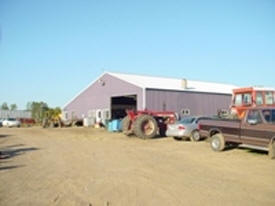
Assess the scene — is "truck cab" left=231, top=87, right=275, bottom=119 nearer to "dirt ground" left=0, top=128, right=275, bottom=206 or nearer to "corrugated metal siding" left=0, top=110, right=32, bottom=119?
"dirt ground" left=0, top=128, right=275, bottom=206

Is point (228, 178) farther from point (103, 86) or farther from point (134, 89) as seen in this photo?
point (103, 86)

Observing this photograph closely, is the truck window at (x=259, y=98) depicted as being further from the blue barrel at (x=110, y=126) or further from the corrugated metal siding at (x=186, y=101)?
the blue barrel at (x=110, y=126)

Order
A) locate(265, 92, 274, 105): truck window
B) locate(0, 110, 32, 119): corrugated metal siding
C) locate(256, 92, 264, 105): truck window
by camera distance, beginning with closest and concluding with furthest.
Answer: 1. locate(256, 92, 264, 105): truck window
2. locate(265, 92, 274, 105): truck window
3. locate(0, 110, 32, 119): corrugated metal siding

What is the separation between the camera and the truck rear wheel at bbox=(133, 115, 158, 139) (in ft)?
76.9

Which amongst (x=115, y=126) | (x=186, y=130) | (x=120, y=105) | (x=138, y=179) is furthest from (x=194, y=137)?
(x=120, y=105)

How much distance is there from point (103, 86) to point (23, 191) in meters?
32.3

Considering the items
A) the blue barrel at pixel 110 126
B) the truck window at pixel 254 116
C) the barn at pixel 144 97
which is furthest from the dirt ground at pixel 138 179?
the barn at pixel 144 97

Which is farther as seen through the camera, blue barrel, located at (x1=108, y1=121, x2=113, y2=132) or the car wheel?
blue barrel, located at (x1=108, y1=121, x2=113, y2=132)

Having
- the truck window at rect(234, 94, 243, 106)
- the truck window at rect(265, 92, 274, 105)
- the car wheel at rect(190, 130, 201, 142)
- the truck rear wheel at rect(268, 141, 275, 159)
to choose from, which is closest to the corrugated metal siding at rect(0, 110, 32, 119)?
the car wheel at rect(190, 130, 201, 142)

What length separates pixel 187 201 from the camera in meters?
7.27

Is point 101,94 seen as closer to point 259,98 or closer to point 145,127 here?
point 145,127

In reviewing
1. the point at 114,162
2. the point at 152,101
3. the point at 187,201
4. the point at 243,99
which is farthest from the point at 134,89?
the point at 187,201

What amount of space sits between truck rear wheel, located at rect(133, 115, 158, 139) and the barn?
8.61 meters

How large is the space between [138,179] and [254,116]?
6.64 meters
